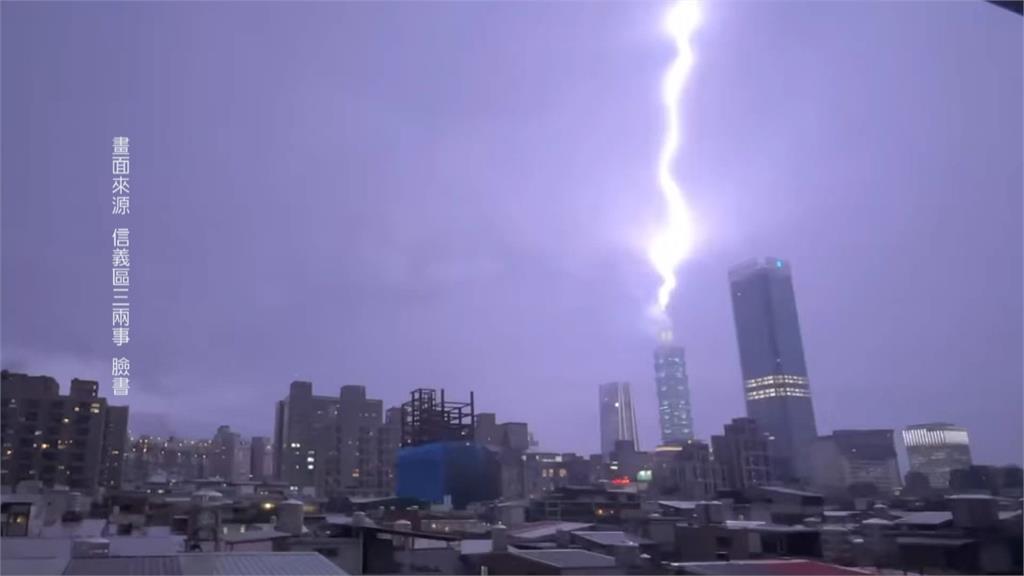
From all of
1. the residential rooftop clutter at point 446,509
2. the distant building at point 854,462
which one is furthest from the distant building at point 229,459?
the distant building at point 854,462

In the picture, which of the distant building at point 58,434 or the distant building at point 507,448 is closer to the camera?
the distant building at point 58,434

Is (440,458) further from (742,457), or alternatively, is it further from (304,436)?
(742,457)

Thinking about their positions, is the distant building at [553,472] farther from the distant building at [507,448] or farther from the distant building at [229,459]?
the distant building at [229,459]

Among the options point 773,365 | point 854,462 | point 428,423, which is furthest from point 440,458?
point 773,365

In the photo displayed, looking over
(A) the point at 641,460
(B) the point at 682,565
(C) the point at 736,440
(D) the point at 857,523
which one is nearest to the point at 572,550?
(B) the point at 682,565

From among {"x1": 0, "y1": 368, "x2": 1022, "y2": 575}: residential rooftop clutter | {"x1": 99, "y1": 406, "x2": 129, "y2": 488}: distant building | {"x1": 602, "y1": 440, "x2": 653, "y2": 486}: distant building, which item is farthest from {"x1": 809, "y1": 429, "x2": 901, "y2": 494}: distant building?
{"x1": 99, "y1": 406, "x2": 129, "y2": 488}: distant building

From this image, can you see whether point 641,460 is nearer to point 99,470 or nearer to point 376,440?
point 376,440
